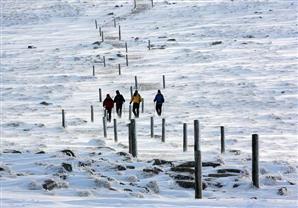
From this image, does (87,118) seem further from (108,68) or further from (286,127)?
(108,68)

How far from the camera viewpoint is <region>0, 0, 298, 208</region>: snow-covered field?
9602 millimetres

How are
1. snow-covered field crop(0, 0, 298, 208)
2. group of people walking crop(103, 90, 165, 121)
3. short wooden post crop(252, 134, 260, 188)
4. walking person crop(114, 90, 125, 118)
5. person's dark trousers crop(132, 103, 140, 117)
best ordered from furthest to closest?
walking person crop(114, 90, 125, 118)
person's dark trousers crop(132, 103, 140, 117)
group of people walking crop(103, 90, 165, 121)
short wooden post crop(252, 134, 260, 188)
snow-covered field crop(0, 0, 298, 208)

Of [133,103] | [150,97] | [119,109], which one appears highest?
[133,103]

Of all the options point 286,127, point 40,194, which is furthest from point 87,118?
point 40,194

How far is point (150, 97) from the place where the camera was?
2552 cm

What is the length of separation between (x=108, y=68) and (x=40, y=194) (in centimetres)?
2573

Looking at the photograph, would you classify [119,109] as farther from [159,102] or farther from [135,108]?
[159,102]

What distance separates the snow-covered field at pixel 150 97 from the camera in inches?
378

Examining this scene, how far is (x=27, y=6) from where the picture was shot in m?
65.2

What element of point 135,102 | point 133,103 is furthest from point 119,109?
point 135,102

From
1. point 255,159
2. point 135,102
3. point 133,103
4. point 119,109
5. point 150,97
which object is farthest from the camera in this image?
point 150,97

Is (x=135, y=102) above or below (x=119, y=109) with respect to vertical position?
above

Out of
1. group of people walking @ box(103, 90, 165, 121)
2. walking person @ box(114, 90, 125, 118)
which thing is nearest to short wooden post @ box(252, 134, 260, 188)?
group of people walking @ box(103, 90, 165, 121)

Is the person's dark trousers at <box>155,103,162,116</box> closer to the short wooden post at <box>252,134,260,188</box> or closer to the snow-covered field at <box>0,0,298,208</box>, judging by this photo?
the snow-covered field at <box>0,0,298,208</box>
